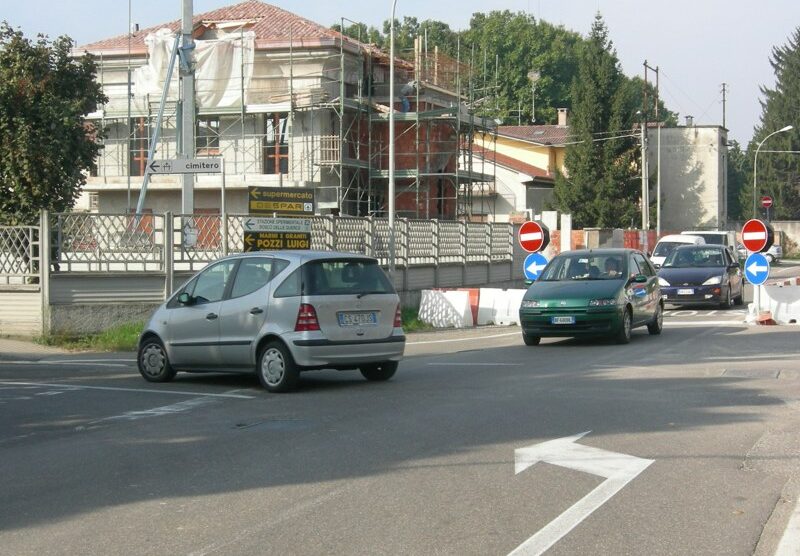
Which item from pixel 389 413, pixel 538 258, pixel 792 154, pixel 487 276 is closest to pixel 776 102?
pixel 792 154

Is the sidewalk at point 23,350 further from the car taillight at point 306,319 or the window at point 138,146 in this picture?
the window at point 138,146

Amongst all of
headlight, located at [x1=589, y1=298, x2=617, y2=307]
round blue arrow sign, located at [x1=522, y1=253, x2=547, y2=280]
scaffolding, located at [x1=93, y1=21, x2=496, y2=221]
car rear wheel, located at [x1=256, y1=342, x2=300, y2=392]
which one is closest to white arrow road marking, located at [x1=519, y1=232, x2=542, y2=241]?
round blue arrow sign, located at [x1=522, y1=253, x2=547, y2=280]

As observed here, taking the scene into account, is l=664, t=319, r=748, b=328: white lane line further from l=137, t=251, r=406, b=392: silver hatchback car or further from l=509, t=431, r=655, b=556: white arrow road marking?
l=509, t=431, r=655, b=556: white arrow road marking

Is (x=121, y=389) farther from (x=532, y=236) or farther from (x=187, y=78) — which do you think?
(x=532, y=236)

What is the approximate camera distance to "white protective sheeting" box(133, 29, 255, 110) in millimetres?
47375

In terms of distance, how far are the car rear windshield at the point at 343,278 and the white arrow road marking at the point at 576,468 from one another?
4.33 meters

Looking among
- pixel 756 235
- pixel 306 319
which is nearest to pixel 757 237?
pixel 756 235

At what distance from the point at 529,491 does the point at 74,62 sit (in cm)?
2150

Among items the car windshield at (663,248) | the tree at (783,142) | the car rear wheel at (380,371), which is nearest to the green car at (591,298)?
the car rear wheel at (380,371)

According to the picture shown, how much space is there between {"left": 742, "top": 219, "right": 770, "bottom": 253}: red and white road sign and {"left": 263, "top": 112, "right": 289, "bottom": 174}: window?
26.7 meters

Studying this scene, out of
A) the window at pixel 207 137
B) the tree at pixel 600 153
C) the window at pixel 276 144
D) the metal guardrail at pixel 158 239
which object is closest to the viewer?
the metal guardrail at pixel 158 239

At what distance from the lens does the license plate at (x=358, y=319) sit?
13.2 meters

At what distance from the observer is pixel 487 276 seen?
109 feet

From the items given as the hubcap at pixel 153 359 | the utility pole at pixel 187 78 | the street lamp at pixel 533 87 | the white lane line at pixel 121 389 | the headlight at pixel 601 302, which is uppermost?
the street lamp at pixel 533 87
